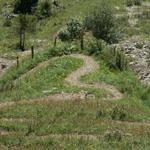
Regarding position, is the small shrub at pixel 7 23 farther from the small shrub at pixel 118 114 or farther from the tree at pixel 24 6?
the small shrub at pixel 118 114

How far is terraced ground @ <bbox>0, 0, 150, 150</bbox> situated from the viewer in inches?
1404

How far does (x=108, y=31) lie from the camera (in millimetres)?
78625

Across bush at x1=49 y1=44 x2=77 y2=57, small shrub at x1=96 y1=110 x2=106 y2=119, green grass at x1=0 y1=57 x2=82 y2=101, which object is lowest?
green grass at x1=0 y1=57 x2=82 y2=101

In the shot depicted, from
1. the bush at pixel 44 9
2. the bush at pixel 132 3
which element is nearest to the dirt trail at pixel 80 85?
the bush at pixel 44 9

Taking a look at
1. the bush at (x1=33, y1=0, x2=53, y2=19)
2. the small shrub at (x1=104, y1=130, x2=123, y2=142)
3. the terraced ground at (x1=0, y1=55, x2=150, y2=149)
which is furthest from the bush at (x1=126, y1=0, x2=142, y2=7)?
the small shrub at (x1=104, y1=130, x2=123, y2=142)

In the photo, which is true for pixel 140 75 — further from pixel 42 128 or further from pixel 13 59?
pixel 13 59

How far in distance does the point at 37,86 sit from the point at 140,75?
37.0ft

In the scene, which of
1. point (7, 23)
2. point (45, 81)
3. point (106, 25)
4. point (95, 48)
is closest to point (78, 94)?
point (45, 81)

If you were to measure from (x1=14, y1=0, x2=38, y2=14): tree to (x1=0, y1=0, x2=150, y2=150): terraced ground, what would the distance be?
130 ft

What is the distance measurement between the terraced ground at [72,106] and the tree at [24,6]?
39.6m

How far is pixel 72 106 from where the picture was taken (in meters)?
45.5

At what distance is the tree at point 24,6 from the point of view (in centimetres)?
10669

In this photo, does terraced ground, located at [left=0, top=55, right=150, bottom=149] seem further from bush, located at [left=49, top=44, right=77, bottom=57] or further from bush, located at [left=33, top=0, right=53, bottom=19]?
bush, located at [left=33, top=0, right=53, bottom=19]

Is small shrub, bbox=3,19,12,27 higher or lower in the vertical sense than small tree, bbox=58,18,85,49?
lower
